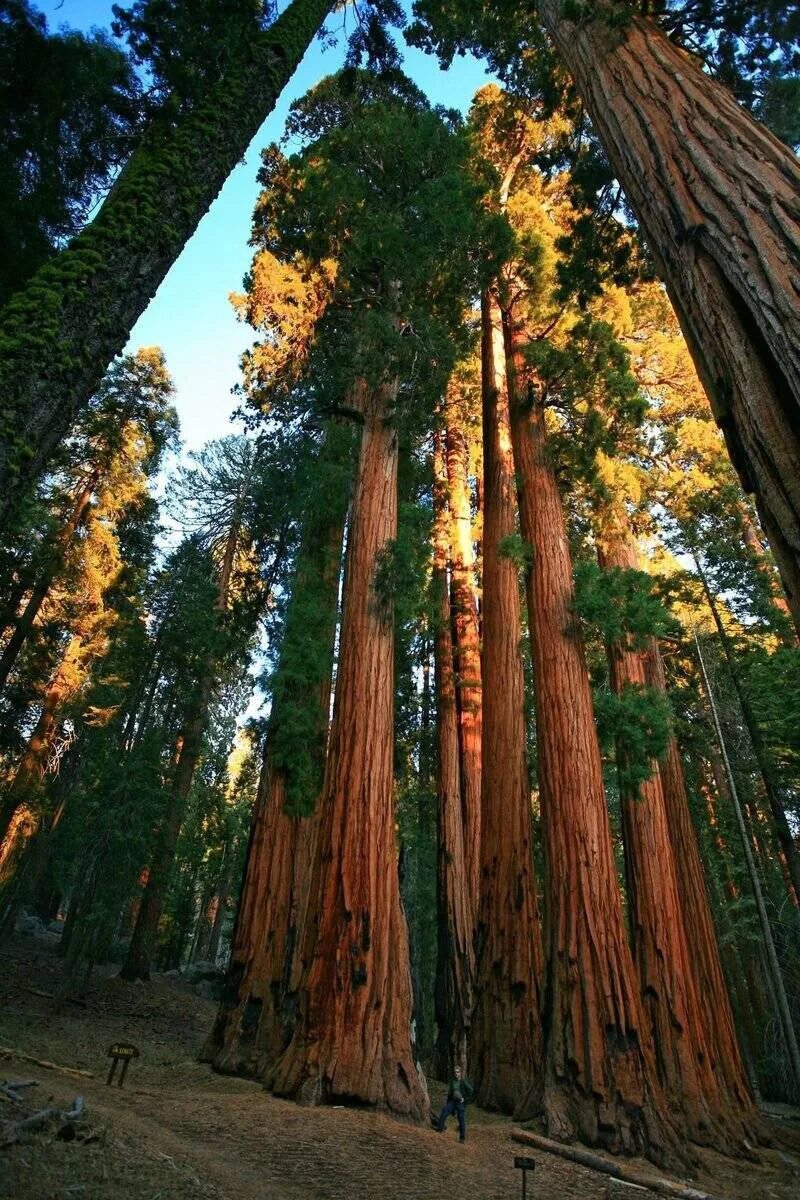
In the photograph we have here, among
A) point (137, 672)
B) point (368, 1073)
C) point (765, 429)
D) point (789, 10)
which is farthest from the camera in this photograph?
point (137, 672)

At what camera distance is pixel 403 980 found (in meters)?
6.20

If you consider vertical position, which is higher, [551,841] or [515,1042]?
[551,841]

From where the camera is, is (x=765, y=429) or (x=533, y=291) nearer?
(x=765, y=429)

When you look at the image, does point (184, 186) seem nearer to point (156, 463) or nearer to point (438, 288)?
point (438, 288)

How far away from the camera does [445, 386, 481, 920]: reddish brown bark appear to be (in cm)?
1196

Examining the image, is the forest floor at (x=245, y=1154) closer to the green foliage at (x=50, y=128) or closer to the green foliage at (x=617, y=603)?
the green foliage at (x=617, y=603)

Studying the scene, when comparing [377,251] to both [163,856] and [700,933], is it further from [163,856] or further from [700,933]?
[163,856]

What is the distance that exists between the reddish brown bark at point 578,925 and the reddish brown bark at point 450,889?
2396mm

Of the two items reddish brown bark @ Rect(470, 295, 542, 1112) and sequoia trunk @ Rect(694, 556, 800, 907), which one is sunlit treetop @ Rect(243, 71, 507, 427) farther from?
sequoia trunk @ Rect(694, 556, 800, 907)

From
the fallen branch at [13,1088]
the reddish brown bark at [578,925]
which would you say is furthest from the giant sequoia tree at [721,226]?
the reddish brown bark at [578,925]

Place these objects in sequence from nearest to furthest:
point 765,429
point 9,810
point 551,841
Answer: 1. point 765,429
2. point 551,841
3. point 9,810

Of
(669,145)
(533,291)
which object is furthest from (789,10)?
(533,291)

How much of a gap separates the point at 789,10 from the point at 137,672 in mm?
17203

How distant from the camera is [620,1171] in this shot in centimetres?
518
